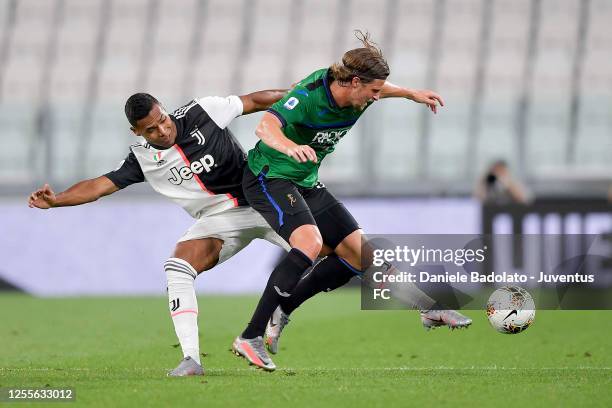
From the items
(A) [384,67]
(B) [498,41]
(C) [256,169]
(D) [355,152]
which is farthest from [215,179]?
(B) [498,41]

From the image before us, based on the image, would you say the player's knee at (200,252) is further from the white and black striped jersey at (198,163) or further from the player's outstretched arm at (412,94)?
the player's outstretched arm at (412,94)


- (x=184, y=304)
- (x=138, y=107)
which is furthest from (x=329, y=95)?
(x=184, y=304)

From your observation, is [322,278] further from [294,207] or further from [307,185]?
[294,207]

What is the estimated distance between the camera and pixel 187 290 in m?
7.58

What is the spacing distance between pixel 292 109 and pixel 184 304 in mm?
1394

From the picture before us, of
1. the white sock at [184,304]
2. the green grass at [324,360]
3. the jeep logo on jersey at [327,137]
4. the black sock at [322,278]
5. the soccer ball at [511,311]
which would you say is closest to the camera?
the green grass at [324,360]

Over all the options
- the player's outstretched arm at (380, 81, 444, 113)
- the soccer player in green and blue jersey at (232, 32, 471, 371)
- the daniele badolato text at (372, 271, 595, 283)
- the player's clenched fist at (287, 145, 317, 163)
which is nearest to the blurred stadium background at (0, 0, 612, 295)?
the daniele badolato text at (372, 271, 595, 283)

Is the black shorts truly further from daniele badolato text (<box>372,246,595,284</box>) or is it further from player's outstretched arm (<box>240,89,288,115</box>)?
player's outstretched arm (<box>240,89,288,115</box>)

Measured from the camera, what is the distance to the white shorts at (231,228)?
7977mm

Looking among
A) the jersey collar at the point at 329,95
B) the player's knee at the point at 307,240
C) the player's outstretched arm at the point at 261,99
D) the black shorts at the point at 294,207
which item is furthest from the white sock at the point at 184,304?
the jersey collar at the point at 329,95

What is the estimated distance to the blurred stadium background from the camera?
21906mm

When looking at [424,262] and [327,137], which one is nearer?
[327,137]

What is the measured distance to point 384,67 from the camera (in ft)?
24.3

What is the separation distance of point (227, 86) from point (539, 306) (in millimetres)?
14108
